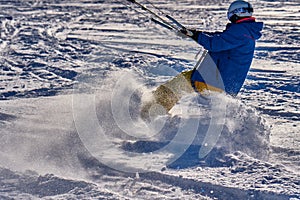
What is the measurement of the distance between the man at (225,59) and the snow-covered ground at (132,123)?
0.25 metres

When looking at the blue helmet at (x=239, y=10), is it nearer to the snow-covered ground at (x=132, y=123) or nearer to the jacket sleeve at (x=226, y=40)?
the jacket sleeve at (x=226, y=40)

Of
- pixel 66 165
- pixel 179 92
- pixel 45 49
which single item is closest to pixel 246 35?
pixel 179 92

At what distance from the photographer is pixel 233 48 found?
19.8 feet

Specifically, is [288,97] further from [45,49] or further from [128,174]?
[45,49]

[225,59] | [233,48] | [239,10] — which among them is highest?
[239,10]

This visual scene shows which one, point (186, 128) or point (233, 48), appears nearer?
point (233, 48)

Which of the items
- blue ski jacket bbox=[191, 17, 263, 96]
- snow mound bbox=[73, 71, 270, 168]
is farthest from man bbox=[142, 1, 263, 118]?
snow mound bbox=[73, 71, 270, 168]

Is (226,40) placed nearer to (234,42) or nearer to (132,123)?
(234,42)

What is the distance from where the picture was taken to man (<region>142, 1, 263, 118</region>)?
5.90 meters

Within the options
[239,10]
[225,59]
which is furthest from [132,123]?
[239,10]

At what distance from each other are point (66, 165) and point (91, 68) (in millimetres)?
3886

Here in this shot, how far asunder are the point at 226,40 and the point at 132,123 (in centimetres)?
166

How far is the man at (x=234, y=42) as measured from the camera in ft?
19.3

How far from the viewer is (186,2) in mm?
14922
